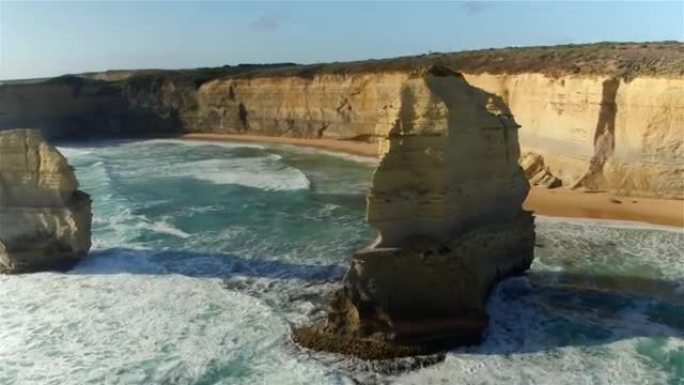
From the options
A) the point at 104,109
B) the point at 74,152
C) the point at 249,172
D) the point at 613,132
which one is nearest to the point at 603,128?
the point at 613,132

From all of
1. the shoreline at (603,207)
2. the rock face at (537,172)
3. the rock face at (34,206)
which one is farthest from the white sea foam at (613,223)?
the rock face at (34,206)

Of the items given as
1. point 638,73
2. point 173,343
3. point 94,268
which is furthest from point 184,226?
point 638,73

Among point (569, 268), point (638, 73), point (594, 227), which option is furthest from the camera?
point (638, 73)

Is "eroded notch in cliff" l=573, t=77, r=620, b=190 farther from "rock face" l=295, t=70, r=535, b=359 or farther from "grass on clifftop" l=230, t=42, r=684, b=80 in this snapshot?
"rock face" l=295, t=70, r=535, b=359

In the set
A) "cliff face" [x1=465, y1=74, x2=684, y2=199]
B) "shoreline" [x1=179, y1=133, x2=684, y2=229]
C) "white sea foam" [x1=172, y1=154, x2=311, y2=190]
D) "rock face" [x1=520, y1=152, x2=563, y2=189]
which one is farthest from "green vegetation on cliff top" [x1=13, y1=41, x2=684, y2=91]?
"white sea foam" [x1=172, y1=154, x2=311, y2=190]

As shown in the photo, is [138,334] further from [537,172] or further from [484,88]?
[484,88]

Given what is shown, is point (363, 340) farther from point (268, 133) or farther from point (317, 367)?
point (268, 133)

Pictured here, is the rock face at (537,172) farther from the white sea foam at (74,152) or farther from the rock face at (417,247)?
the white sea foam at (74,152)
